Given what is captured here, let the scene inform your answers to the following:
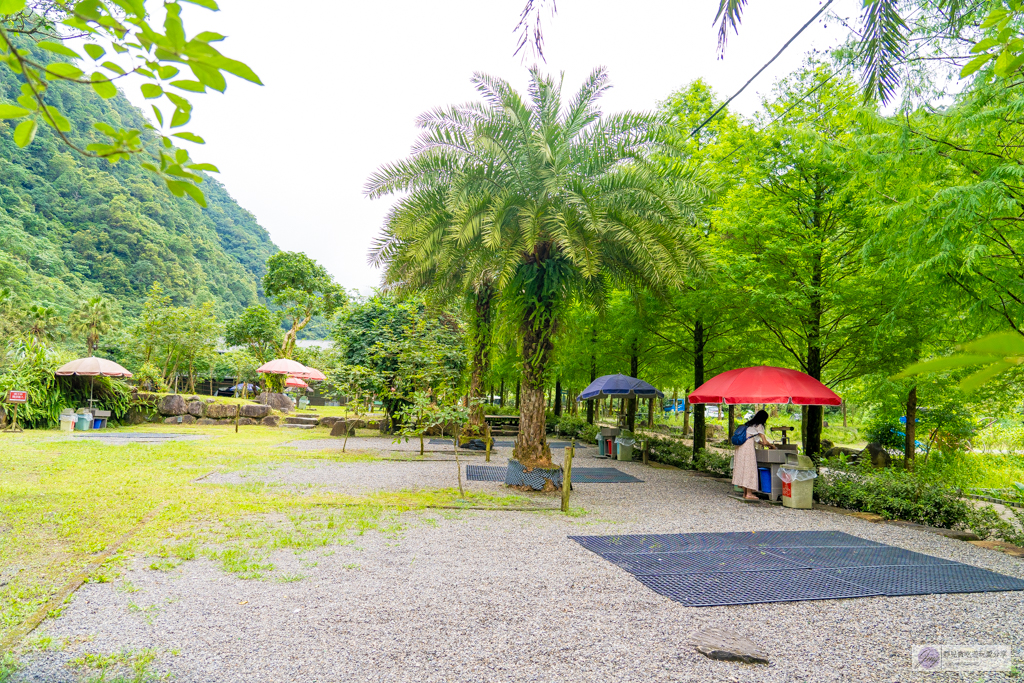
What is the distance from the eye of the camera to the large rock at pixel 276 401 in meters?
30.7

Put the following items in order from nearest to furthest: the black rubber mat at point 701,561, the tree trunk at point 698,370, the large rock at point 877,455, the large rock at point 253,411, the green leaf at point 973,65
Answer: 1. the green leaf at point 973,65
2. the black rubber mat at point 701,561
3. the tree trunk at point 698,370
4. the large rock at point 877,455
5. the large rock at point 253,411

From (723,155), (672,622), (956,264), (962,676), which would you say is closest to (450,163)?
(723,155)

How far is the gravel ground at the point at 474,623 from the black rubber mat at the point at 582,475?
5229mm

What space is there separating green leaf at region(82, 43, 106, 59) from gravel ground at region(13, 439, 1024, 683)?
129 inches

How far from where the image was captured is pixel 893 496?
8.64 m

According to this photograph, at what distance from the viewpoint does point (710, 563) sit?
5.92 meters

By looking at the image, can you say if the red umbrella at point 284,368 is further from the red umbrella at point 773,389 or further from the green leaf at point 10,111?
the green leaf at point 10,111

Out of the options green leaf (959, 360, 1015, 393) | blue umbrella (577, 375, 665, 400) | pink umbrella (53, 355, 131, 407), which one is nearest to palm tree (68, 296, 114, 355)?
pink umbrella (53, 355, 131, 407)

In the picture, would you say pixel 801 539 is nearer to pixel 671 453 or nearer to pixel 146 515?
pixel 671 453

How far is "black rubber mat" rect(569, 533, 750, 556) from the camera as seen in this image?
21.2ft

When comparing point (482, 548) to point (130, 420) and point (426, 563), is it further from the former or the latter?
point (130, 420)

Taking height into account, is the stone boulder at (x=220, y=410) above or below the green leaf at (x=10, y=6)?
below

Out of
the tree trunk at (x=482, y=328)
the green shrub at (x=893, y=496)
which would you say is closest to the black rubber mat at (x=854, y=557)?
the green shrub at (x=893, y=496)

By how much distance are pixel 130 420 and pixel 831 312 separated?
23.1m
